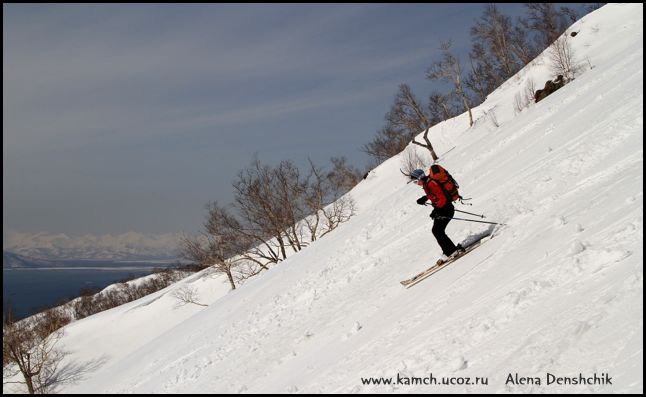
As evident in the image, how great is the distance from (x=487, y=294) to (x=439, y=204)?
2.75 m

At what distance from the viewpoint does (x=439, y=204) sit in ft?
29.7

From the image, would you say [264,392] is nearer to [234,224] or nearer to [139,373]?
[139,373]

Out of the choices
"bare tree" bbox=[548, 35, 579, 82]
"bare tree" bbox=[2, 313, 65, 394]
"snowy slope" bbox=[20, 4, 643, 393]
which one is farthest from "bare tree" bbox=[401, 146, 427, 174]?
"bare tree" bbox=[2, 313, 65, 394]

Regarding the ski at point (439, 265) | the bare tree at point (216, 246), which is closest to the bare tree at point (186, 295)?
the bare tree at point (216, 246)

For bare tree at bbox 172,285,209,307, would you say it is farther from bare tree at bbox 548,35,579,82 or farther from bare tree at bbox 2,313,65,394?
bare tree at bbox 548,35,579,82

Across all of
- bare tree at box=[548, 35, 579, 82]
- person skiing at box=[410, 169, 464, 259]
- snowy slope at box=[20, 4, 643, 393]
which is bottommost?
snowy slope at box=[20, 4, 643, 393]

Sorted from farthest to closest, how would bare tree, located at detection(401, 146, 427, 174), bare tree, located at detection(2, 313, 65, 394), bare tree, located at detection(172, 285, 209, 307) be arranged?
1. bare tree, located at detection(172, 285, 209, 307)
2. bare tree, located at detection(401, 146, 427, 174)
3. bare tree, located at detection(2, 313, 65, 394)

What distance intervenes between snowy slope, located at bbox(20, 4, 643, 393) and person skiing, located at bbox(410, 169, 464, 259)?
0.47 m

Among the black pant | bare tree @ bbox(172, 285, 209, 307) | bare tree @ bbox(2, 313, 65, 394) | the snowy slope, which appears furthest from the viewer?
bare tree @ bbox(172, 285, 209, 307)

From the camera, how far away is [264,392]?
7840 millimetres

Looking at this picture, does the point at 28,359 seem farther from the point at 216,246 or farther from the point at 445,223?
the point at 445,223

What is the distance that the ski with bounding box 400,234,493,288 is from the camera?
360 inches

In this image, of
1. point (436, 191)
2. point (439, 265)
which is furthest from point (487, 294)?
point (436, 191)

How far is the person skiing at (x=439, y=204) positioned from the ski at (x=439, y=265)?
12 centimetres
